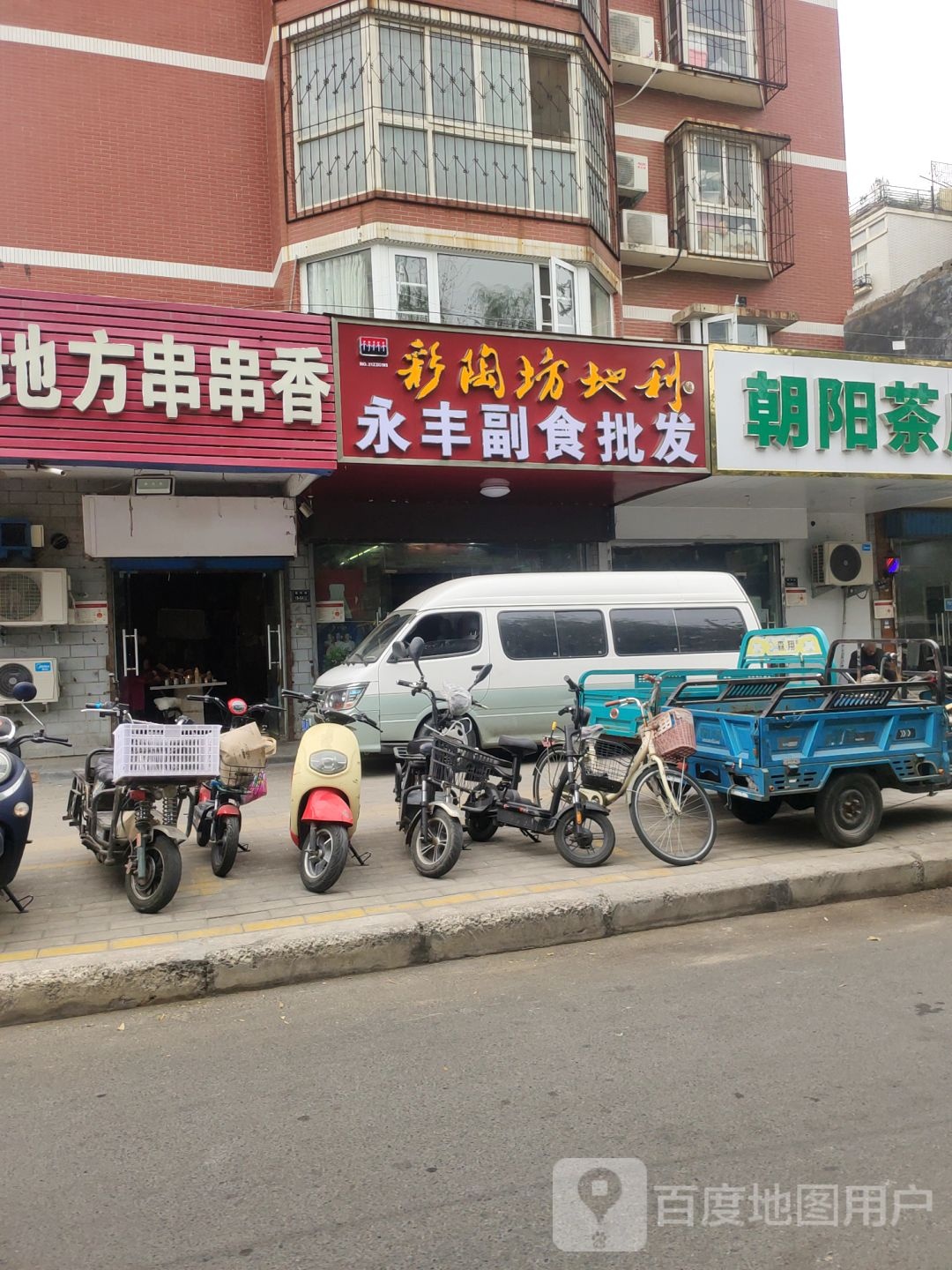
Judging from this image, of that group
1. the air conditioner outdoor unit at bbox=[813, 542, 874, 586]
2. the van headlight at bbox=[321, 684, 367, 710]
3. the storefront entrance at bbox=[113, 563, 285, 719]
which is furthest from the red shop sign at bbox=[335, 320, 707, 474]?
the air conditioner outdoor unit at bbox=[813, 542, 874, 586]

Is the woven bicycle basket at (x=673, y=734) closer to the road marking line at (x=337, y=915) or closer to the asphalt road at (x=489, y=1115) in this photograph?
the asphalt road at (x=489, y=1115)

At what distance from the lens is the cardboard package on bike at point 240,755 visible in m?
6.03

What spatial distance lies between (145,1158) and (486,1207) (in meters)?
1.13

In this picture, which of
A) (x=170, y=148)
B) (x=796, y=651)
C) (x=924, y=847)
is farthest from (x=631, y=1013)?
(x=170, y=148)

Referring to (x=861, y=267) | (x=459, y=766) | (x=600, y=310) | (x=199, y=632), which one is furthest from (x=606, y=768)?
(x=861, y=267)

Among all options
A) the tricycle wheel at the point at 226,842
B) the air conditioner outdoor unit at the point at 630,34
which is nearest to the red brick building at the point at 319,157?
the air conditioner outdoor unit at the point at 630,34

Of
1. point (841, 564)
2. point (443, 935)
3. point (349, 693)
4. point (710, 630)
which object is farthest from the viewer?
point (841, 564)

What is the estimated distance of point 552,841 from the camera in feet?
21.9

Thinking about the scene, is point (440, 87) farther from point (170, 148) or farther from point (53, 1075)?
point (53, 1075)

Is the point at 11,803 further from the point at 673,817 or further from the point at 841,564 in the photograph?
the point at 841,564

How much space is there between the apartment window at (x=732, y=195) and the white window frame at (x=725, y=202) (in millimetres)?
14

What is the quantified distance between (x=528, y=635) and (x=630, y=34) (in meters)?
11.3

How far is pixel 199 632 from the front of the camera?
50.7ft

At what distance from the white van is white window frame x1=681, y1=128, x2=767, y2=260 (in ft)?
24.2
